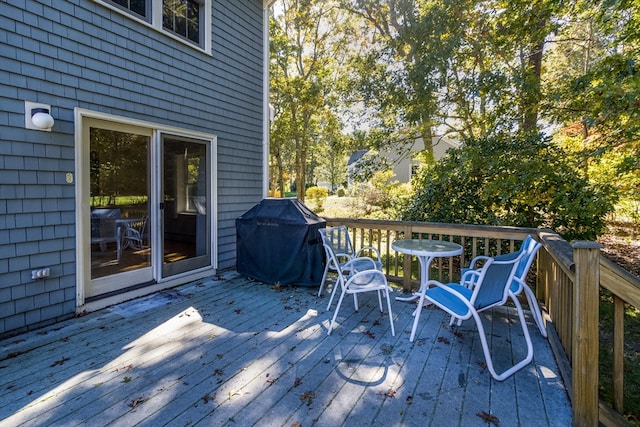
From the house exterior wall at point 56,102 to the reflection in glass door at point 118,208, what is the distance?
26 centimetres

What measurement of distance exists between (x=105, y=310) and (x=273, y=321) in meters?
Answer: 2.00

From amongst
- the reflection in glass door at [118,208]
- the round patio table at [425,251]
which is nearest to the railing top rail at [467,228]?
the round patio table at [425,251]

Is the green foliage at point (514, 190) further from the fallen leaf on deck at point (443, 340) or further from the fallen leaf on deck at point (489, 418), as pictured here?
the fallen leaf on deck at point (489, 418)

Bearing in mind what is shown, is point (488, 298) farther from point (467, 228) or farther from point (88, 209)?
point (88, 209)

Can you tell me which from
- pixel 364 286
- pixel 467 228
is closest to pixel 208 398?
pixel 364 286

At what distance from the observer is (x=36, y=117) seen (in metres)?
3.11

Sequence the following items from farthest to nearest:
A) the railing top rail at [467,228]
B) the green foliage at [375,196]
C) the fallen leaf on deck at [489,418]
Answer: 1. the green foliage at [375,196]
2. the railing top rail at [467,228]
3. the fallen leaf on deck at [489,418]

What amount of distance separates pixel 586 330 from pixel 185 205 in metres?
4.73

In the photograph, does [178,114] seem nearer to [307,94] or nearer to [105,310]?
[105,310]

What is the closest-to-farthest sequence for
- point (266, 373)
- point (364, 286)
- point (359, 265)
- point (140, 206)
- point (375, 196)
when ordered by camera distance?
point (266, 373)
point (364, 286)
point (359, 265)
point (140, 206)
point (375, 196)

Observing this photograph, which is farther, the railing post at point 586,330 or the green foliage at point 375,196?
the green foliage at point 375,196

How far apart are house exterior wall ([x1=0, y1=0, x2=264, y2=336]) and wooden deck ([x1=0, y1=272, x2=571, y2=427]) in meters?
0.50

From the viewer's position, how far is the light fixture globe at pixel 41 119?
10.2 feet

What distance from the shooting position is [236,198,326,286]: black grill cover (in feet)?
14.5
